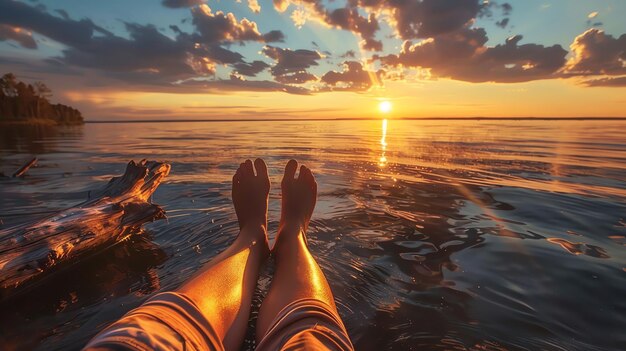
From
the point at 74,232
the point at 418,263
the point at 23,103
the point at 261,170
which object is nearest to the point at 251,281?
the point at 418,263

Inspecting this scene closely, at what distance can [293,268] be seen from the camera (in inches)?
78.9

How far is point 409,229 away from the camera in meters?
3.55

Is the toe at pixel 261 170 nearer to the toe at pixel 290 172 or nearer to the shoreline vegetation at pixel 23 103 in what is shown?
the toe at pixel 290 172

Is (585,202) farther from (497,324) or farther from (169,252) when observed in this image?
(169,252)

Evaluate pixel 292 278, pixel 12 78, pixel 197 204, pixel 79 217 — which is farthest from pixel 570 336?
pixel 12 78

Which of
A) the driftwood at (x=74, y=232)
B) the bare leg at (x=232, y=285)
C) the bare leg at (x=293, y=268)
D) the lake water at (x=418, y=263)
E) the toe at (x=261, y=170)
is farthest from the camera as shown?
the toe at (x=261, y=170)

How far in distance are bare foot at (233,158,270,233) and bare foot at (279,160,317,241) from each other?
24 centimetres

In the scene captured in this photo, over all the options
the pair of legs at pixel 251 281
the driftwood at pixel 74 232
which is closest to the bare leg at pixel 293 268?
the pair of legs at pixel 251 281

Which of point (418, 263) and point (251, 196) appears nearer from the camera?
point (418, 263)

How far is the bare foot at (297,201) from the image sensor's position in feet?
10.7

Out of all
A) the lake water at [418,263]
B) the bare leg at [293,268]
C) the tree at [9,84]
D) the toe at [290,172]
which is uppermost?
the tree at [9,84]

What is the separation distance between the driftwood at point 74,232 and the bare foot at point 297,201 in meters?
1.46

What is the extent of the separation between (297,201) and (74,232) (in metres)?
2.17

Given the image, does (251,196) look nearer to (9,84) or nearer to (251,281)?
(251,281)
